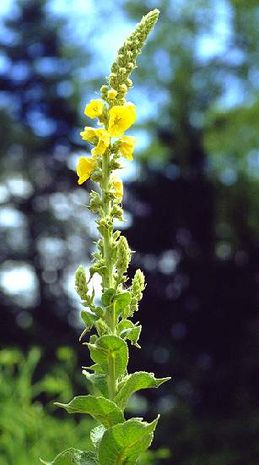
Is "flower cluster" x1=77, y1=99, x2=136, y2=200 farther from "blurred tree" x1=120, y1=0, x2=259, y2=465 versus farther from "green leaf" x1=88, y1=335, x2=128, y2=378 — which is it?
"blurred tree" x1=120, y1=0, x2=259, y2=465

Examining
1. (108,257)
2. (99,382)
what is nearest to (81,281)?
(108,257)

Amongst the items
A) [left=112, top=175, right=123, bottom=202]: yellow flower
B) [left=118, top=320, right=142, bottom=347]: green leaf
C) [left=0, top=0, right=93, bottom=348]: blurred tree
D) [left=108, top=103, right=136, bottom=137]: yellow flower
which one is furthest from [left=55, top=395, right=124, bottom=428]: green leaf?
[left=0, top=0, right=93, bottom=348]: blurred tree

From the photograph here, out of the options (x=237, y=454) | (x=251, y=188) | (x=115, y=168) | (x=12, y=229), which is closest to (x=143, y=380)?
(x=115, y=168)

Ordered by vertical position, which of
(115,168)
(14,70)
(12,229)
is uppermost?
(14,70)

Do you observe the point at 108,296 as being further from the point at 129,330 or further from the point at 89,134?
the point at 89,134

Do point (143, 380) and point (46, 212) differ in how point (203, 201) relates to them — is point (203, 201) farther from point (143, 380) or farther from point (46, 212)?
point (143, 380)

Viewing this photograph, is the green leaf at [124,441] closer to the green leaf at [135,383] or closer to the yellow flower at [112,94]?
the green leaf at [135,383]
